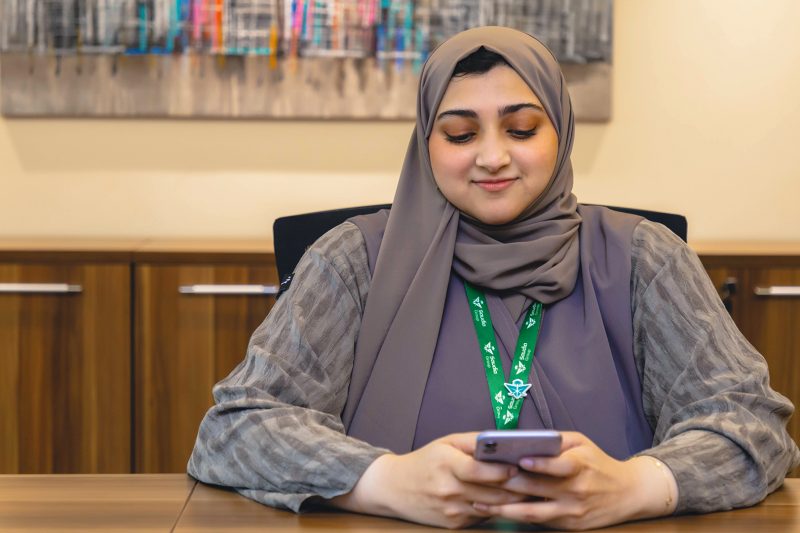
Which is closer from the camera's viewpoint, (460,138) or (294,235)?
(460,138)

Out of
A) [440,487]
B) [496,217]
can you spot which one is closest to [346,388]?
[496,217]

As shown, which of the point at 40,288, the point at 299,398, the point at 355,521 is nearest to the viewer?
the point at 355,521

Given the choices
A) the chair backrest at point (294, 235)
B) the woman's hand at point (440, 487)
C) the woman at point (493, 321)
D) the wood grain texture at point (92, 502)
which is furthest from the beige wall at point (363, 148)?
the woman's hand at point (440, 487)

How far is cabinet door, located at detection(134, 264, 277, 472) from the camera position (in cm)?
313

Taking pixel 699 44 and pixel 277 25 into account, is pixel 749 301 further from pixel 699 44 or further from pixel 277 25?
pixel 277 25

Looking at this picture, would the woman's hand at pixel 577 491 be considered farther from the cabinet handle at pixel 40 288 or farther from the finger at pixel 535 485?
the cabinet handle at pixel 40 288

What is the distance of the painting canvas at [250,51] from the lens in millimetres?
3426

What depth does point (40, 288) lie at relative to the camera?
312cm

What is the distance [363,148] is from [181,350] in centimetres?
91

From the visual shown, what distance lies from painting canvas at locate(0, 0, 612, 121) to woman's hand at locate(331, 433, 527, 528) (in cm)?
222

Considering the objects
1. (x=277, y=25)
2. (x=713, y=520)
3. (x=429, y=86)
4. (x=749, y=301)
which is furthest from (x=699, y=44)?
(x=713, y=520)

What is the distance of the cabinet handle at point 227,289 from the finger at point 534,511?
74.2 inches

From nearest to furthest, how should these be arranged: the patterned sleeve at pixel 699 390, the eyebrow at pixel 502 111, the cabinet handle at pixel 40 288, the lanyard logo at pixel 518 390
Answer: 1. the patterned sleeve at pixel 699 390
2. the lanyard logo at pixel 518 390
3. the eyebrow at pixel 502 111
4. the cabinet handle at pixel 40 288

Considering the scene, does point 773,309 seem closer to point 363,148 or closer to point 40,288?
point 363,148
